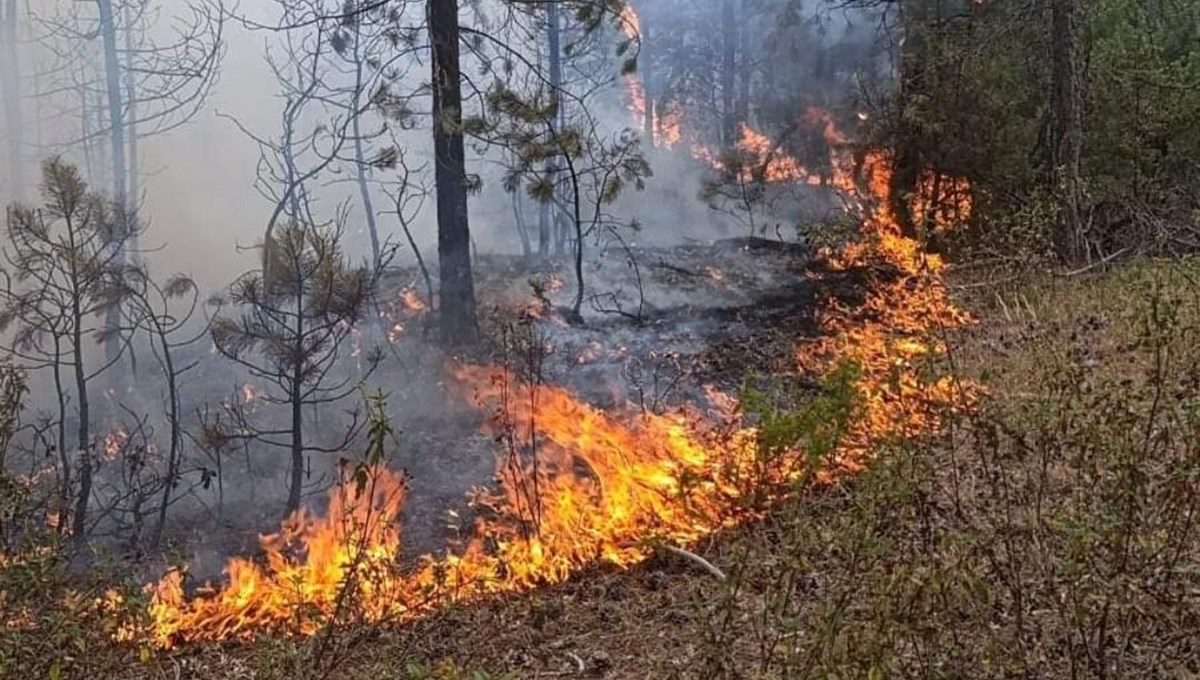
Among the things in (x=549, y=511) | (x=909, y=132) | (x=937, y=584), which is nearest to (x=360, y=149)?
(x=909, y=132)

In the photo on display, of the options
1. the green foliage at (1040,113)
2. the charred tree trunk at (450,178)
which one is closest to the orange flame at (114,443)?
the charred tree trunk at (450,178)

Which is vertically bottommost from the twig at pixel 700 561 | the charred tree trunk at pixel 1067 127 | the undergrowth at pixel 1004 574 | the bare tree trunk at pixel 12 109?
the twig at pixel 700 561

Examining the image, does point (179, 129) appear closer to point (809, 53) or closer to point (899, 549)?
point (809, 53)

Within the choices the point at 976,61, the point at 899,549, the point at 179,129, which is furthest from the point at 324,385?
the point at 179,129

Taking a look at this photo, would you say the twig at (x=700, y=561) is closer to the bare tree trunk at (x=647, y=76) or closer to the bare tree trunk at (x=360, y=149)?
the bare tree trunk at (x=360, y=149)

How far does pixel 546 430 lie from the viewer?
768 centimetres

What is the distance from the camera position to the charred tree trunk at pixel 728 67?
22750 mm

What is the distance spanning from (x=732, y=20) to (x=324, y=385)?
17716 mm

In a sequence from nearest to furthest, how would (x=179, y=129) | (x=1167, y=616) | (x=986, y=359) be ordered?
(x=1167, y=616) → (x=986, y=359) → (x=179, y=129)

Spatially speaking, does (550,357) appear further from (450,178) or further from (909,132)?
(909,132)

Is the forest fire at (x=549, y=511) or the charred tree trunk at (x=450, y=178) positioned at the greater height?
the charred tree trunk at (x=450, y=178)

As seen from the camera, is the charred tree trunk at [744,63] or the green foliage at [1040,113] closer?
the green foliage at [1040,113]

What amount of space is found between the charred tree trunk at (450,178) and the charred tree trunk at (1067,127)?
261 inches

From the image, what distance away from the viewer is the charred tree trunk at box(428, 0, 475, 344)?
Answer: 972cm
